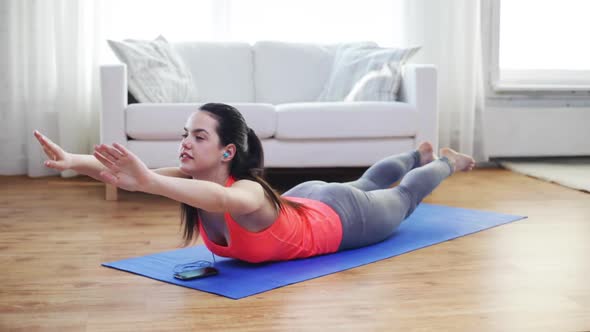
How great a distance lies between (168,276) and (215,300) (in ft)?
0.91

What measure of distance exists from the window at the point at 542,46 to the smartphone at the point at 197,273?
345 cm

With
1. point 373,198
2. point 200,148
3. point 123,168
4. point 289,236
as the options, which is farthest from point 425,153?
point 123,168

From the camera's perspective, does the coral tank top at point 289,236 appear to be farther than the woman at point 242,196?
Yes

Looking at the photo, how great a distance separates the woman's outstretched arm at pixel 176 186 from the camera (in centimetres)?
157

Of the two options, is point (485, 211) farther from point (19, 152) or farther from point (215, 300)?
point (19, 152)

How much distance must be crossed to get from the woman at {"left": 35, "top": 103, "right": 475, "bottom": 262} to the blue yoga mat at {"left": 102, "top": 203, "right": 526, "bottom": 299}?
0.04m

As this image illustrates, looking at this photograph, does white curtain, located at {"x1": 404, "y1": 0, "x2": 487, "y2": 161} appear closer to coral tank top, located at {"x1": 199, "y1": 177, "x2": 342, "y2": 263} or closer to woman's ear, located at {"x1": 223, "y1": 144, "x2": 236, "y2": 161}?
coral tank top, located at {"x1": 199, "y1": 177, "x2": 342, "y2": 263}

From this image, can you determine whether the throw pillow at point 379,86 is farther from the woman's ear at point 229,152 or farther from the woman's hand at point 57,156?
the woman's hand at point 57,156

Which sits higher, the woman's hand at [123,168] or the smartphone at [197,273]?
the woman's hand at [123,168]

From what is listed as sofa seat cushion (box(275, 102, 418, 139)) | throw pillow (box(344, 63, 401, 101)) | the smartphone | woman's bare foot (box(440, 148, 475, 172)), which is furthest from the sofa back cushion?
the smartphone

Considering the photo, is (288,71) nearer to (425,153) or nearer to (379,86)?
(379,86)

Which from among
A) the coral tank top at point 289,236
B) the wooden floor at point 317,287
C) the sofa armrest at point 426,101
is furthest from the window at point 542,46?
the coral tank top at point 289,236

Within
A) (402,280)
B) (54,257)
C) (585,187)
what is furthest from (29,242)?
(585,187)

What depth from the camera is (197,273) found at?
2.04 m
